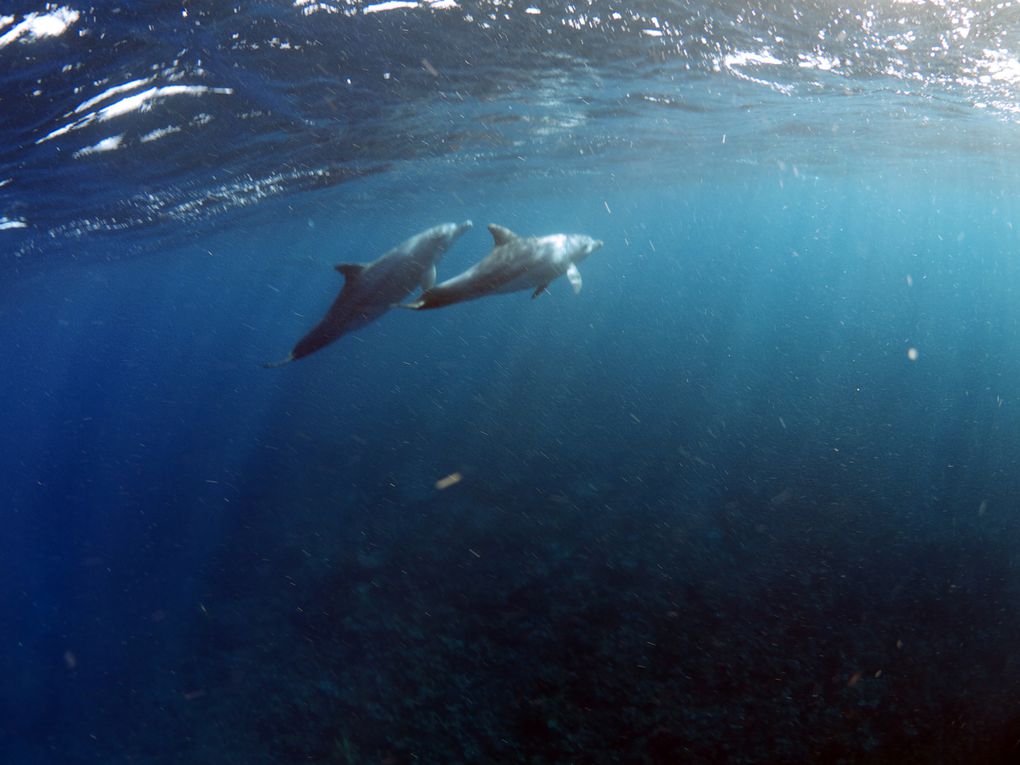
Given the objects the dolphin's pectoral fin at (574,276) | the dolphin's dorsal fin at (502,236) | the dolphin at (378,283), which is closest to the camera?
the dolphin at (378,283)

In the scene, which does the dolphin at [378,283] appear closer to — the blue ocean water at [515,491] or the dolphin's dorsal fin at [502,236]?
the dolphin's dorsal fin at [502,236]

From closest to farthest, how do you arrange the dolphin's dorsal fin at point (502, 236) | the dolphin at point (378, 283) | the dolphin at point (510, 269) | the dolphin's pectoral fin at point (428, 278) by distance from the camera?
the dolphin at point (510, 269) < the dolphin at point (378, 283) < the dolphin's pectoral fin at point (428, 278) < the dolphin's dorsal fin at point (502, 236)

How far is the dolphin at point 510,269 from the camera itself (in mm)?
6270

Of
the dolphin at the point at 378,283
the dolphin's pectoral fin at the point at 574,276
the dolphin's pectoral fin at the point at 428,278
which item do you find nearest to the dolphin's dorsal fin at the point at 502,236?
the dolphin at the point at 378,283

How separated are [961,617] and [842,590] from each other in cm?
166

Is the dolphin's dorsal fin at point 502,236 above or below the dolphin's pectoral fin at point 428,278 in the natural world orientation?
above

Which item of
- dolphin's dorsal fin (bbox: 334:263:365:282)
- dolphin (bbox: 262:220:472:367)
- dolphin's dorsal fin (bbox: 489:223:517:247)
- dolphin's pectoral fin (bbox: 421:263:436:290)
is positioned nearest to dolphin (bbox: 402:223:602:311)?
dolphin's dorsal fin (bbox: 489:223:517:247)

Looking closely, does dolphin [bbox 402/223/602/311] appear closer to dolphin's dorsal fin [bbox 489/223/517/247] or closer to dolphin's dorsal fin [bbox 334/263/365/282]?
dolphin's dorsal fin [bbox 489/223/517/247]

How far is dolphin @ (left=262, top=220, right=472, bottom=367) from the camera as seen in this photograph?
6398mm

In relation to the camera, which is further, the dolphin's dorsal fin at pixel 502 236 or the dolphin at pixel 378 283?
the dolphin's dorsal fin at pixel 502 236

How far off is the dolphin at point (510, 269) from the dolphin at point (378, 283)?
374 millimetres

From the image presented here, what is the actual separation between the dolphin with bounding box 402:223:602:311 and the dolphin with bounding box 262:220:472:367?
0.37 meters

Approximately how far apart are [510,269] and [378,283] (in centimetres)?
146

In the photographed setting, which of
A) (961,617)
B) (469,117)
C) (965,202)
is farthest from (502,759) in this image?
(965,202)
